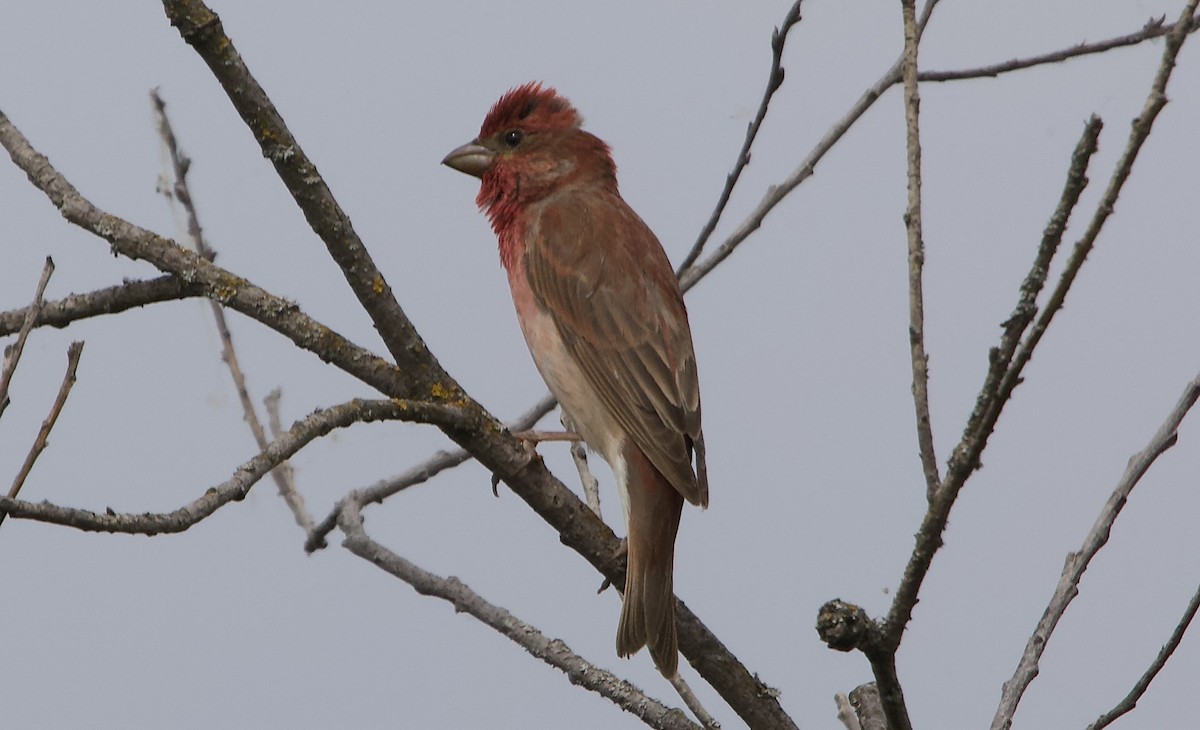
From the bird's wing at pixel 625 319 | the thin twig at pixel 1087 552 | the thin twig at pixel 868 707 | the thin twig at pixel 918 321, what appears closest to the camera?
the thin twig at pixel 918 321

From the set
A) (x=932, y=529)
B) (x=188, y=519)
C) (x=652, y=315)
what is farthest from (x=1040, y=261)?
(x=652, y=315)

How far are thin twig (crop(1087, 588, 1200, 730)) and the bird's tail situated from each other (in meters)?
1.30

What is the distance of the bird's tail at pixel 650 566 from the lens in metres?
3.96

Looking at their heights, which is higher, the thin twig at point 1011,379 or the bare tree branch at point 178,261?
the bare tree branch at point 178,261

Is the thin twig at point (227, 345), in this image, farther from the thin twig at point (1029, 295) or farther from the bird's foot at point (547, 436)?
the thin twig at point (1029, 295)

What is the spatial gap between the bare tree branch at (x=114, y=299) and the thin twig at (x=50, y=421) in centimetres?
70

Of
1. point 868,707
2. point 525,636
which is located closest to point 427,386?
point 525,636

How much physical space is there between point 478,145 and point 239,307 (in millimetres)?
2736

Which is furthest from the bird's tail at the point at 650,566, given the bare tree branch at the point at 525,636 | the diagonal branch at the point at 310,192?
the diagonal branch at the point at 310,192

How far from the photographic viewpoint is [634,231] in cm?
530

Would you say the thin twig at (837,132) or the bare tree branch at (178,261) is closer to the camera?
the bare tree branch at (178,261)

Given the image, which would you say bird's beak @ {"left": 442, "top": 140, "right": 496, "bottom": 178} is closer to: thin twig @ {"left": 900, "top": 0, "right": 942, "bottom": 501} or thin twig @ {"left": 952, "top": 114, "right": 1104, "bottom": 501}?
thin twig @ {"left": 900, "top": 0, "right": 942, "bottom": 501}

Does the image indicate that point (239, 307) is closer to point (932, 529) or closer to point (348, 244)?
point (348, 244)

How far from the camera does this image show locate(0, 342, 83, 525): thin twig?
2.21m
